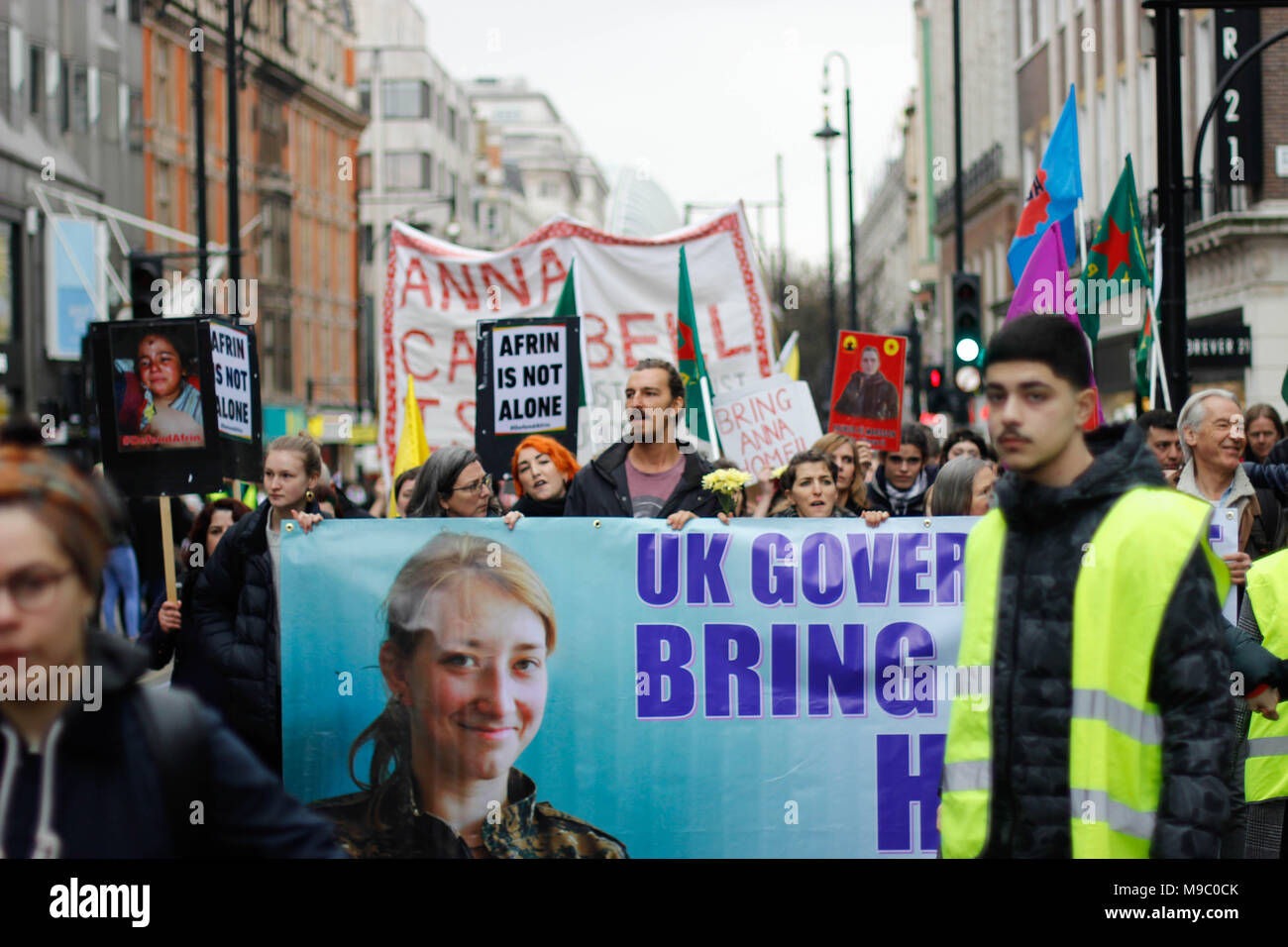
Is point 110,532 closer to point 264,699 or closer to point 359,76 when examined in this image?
point 264,699

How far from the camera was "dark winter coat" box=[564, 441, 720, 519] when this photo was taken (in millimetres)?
6648

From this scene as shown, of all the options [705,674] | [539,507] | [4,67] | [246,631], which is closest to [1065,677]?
[705,674]

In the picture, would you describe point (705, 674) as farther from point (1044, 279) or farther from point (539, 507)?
point (1044, 279)

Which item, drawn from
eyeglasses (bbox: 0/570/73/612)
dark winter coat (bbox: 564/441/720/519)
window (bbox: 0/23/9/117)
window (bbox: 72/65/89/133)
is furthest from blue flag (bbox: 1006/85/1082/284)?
window (bbox: 72/65/89/133)

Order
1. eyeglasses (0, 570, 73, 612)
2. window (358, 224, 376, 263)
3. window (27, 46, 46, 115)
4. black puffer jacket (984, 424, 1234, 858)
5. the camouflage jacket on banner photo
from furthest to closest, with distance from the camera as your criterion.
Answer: window (358, 224, 376, 263) < window (27, 46, 46, 115) < the camouflage jacket on banner photo < black puffer jacket (984, 424, 1234, 858) < eyeglasses (0, 570, 73, 612)

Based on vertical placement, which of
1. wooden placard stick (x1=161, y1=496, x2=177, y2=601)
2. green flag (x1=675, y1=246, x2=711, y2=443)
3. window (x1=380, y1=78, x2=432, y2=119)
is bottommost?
wooden placard stick (x1=161, y1=496, x2=177, y2=601)

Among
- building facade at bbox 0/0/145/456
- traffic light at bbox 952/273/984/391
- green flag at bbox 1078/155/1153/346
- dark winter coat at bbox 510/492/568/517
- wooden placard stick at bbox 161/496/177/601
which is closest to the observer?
wooden placard stick at bbox 161/496/177/601

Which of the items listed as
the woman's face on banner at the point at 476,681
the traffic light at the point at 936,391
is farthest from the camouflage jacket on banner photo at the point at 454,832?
the traffic light at the point at 936,391

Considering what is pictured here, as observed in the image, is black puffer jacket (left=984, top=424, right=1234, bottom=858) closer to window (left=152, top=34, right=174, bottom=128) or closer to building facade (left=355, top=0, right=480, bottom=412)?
window (left=152, top=34, right=174, bottom=128)

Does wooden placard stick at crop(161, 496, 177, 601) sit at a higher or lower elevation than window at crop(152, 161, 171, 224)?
lower

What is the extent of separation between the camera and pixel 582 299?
13.8 meters

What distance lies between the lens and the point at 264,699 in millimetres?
6055

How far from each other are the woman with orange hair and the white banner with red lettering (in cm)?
561

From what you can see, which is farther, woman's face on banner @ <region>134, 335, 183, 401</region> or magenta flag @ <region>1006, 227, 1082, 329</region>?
magenta flag @ <region>1006, 227, 1082, 329</region>
